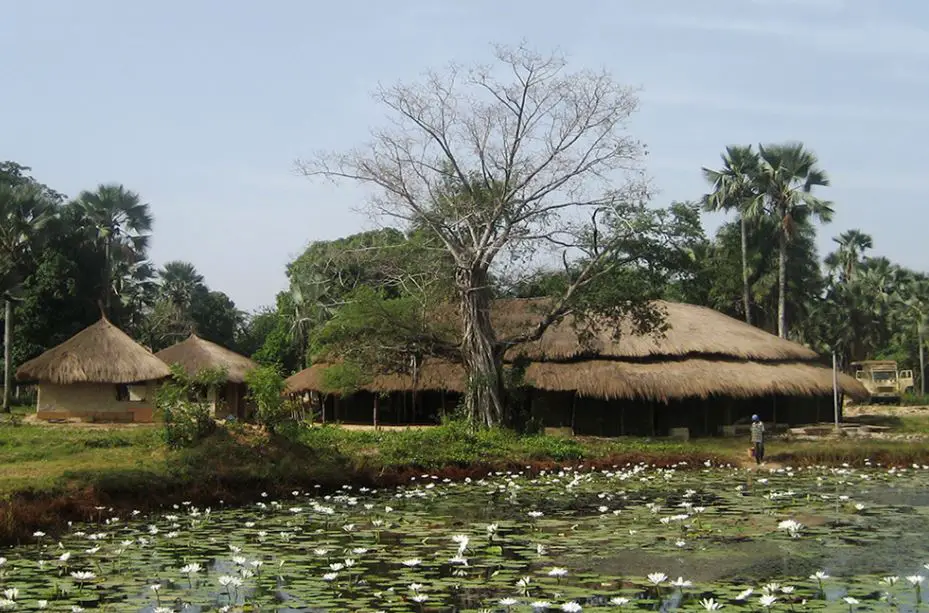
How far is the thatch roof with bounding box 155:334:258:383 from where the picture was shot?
118 feet

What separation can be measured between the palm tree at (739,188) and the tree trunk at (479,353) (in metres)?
19.2

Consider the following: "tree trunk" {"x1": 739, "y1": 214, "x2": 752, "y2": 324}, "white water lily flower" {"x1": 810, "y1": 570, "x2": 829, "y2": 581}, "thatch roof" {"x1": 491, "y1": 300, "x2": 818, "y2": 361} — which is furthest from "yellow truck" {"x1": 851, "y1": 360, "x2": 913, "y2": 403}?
"white water lily flower" {"x1": 810, "y1": 570, "x2": 829, "y2": 581}

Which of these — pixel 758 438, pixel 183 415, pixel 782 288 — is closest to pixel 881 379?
pixel 782 288

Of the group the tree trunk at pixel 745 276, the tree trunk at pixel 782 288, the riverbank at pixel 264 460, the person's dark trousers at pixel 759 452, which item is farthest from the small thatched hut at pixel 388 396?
the tree trunk at pixel 745 276

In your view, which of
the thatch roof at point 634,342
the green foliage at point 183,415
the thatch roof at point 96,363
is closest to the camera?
the green foliage at point 183,415

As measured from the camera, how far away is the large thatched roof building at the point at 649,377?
28.5 meters

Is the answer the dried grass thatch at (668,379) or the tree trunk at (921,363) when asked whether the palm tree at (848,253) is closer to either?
the tree trunk at (921,363)

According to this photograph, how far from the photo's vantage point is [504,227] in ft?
80.9

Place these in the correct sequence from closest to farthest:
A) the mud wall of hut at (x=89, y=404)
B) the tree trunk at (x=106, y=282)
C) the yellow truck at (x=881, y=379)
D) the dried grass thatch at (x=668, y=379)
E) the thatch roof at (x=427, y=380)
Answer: the dried grass thatch at (x=668, y=379) < the thatch roof at (x=427, y=380) < the mud wall of hut at (x=89, y=404) < the tree trunk at (x=106, y=282) < the yellow truck at (x=881, y=379)

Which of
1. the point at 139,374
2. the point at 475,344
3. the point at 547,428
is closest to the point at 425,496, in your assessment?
the point at 475,344

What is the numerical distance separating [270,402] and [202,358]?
19377 millimetres

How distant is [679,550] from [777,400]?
23570mm

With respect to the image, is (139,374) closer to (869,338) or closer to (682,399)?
(682,399)

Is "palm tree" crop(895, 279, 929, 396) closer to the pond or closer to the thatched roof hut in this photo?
the thatched roof hut
